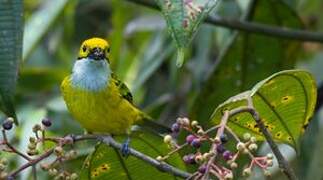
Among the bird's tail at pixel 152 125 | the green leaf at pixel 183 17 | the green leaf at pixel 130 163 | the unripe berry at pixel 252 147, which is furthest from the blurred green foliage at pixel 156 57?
the unripe berry at pixel 252 147

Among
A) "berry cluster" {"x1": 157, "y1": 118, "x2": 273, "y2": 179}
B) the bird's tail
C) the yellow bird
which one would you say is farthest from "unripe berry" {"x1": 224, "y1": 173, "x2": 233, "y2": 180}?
the bird's tail

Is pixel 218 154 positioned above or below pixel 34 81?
above

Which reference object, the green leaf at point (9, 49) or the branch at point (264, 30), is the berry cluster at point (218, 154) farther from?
the branch at point (264, 30)

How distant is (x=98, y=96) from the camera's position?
8.88 feet

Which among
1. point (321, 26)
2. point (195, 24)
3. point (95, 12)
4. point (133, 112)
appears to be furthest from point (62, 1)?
point (95, 12)

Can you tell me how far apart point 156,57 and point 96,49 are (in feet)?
3.68

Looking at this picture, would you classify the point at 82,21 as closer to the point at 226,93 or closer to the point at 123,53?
the point at 123,53

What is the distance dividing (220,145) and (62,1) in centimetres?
177

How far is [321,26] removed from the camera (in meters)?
3.78

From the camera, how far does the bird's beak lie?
263cm

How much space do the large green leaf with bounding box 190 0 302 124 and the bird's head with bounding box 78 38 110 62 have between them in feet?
1.83

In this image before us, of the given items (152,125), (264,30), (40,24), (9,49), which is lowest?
(152,125)

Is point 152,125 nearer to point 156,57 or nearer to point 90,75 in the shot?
point 90,75

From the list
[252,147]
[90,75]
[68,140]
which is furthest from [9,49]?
[90,75]
